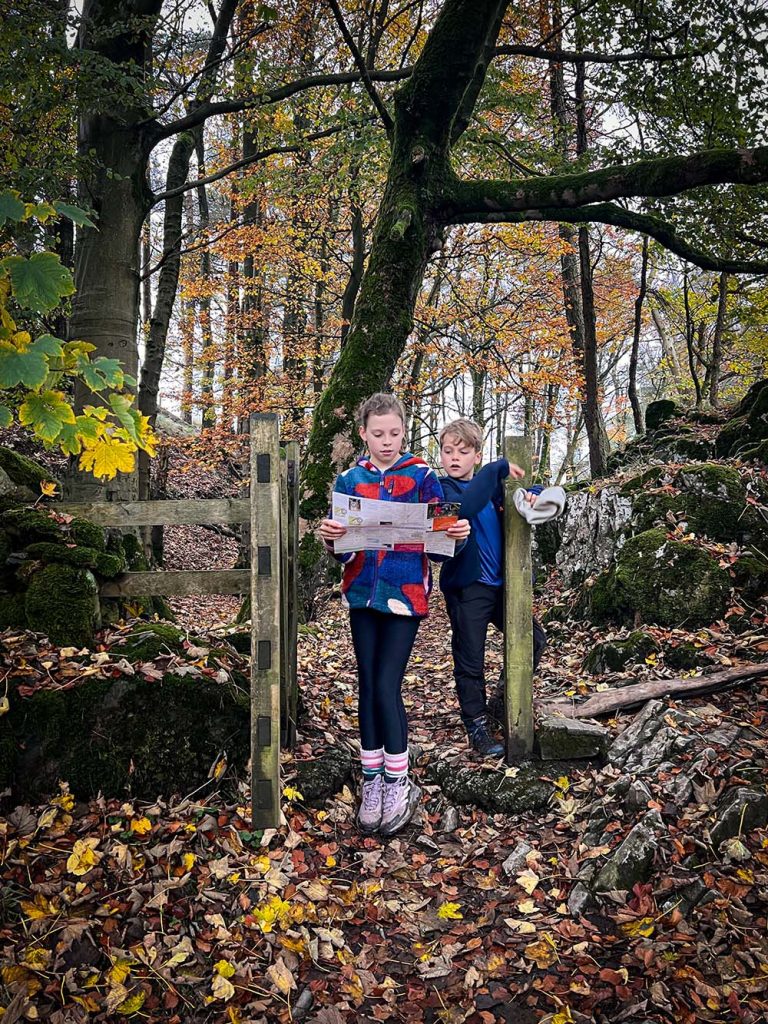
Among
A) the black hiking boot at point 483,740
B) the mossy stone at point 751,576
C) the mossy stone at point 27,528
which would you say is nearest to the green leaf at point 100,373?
the mossy stone at point 27,528

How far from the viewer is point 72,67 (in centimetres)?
538

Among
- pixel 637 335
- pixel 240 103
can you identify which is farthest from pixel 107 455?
pixel 637 335

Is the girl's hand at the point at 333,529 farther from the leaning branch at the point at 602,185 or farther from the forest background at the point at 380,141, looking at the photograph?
the leaning branch at the point at 602,185

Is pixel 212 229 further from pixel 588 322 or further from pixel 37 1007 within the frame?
pixel 37 1007

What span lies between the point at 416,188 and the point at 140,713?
19.6ft

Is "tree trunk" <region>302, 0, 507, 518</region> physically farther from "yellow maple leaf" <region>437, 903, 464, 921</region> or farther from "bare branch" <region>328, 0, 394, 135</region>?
"yellow maple leaf" <region>437, 903, 464, 921</region>

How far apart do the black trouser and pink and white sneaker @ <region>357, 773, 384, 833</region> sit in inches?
34.0

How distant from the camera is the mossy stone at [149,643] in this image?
3633mm

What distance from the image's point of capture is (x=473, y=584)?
3928 millimetres

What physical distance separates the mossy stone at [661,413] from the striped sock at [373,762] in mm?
8529

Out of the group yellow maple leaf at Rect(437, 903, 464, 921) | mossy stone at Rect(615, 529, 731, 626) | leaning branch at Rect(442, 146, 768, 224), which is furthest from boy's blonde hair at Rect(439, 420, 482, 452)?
leaning branch at Rect(442, 146, 768, 224)

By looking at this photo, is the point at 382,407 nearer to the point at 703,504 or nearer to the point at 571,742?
the point at 571,742

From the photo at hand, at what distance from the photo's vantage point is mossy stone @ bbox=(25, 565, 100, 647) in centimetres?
360

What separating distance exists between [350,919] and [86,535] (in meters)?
2.67
